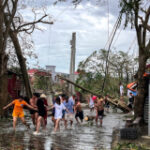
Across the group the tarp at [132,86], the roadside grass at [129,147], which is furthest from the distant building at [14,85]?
the roadside grass at [129,147]

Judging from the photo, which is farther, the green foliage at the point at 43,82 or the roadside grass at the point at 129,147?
the green foliage at the point at 43,82

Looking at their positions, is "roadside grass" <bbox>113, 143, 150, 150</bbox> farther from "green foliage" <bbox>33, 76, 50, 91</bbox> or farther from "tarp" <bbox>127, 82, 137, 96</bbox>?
"green foliage" <bbox>33, 76, 50, 91</bbox>

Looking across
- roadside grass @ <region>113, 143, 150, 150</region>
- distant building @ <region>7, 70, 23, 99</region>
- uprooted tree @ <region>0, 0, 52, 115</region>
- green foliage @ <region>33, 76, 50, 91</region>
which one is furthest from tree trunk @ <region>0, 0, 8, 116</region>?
green foliage @ <region>33, 76, 50, 91</region>

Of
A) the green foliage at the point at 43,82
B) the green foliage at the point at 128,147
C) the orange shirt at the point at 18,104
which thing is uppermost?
the green foliage at the point at 43,82

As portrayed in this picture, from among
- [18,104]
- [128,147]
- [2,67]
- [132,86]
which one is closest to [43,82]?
[2,67]

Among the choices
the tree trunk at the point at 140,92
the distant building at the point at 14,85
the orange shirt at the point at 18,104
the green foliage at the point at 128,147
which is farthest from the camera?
the distant building at the point at 14,85

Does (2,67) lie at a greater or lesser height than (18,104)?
greater

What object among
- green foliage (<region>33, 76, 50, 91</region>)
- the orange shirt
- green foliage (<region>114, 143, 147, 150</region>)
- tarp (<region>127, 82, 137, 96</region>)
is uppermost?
green foliage (<region>33, 76, 50, 91</region>)

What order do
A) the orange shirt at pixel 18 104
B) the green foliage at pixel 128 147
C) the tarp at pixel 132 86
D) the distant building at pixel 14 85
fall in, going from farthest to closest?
the distant building at pixel 14 85, the tarp at pixel 132 86, the orange shirt at pixel 18 104, the green foliage at pixel 128 147

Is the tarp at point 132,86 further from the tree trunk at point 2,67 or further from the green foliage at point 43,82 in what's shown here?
the green foliage at point 43,82

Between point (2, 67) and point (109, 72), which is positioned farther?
point (109, 72)

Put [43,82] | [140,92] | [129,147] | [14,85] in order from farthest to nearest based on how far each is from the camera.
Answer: [43,82], [14,85], [140,92], [129,147]

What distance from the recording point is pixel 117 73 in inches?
2137

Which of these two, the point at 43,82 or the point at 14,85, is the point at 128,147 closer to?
the point at 14,85
